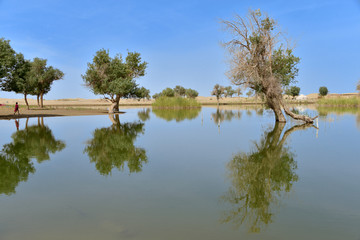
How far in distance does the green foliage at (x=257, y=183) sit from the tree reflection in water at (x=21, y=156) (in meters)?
7.11

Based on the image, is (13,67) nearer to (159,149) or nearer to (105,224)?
(159,149)

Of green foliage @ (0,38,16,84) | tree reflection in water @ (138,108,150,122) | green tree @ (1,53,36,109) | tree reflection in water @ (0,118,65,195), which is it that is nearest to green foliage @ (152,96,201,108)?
tree reflection in water @ (138,108,150,122)

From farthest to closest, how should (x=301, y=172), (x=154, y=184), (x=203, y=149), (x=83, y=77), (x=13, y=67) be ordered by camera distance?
(x=83, y=77) < (x=13, y=67) < (x=203, y=149) < (x=301, y=172) < (x=154, y=184)

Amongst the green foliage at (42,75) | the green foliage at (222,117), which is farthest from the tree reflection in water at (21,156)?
the green foliage at (42,75)

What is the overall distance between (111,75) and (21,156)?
4053 centimetres

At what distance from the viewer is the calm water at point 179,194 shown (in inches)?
244

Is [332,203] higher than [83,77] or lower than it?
lower

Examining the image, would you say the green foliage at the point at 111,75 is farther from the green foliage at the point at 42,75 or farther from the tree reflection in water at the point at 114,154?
the tree reflection in water at the point at 114,154

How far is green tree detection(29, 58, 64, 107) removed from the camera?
6200 centimetres

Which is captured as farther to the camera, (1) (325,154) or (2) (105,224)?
(1) (325,154)

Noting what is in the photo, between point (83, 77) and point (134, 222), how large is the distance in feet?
166

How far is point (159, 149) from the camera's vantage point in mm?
16266

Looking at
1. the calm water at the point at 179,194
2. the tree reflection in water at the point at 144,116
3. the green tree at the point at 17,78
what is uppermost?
the green tree at the point at 17,78

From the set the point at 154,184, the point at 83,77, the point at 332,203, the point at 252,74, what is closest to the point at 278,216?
the point at 332,203
